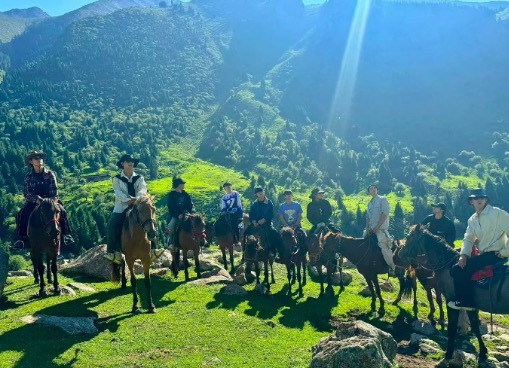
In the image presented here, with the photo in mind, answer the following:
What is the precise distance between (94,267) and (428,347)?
15.0m

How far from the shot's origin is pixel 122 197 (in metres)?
14.6

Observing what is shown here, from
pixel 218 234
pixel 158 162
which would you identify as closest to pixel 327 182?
pixel 158 162

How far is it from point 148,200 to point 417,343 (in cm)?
1021

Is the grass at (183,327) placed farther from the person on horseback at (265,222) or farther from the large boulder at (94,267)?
the person on horseback at (265,222)

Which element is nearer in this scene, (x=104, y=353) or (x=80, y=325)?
(x=104, y=353)

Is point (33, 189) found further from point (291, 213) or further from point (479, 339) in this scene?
point (479, 339)

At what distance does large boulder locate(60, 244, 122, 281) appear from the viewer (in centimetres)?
1962

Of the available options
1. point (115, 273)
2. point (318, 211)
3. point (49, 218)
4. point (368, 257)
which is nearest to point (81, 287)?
point (115, 273)

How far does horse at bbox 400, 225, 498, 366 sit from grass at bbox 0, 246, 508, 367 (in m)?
2.86

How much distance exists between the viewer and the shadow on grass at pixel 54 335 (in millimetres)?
10625

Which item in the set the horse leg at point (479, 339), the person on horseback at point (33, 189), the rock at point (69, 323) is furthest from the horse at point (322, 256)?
the person on horseback at point (33, 189)

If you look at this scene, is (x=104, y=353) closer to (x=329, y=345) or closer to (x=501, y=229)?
(x=329, y=345)

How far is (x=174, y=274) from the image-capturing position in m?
20.7

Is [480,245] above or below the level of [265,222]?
above
